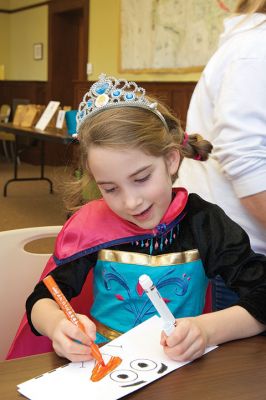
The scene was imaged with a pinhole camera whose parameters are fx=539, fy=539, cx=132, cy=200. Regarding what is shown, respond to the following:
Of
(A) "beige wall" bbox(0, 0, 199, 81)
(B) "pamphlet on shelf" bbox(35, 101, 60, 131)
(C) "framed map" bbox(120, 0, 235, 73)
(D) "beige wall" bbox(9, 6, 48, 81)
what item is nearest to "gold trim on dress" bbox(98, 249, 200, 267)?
(C) "framed map" bbox(120, 0, 235, 73)

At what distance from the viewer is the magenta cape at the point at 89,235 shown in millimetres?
1096

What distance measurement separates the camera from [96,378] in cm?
74

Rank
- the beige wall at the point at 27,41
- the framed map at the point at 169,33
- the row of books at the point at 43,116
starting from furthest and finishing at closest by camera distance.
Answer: the beige wall at the point at 27,41
the row of books at the point at 43,116
the framed map at the point at 169,33

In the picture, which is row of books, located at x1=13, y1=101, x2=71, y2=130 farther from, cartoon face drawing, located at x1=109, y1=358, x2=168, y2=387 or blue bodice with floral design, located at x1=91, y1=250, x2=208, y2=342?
cartoon face drawing, located at x1=109, y1=358, x2=168, y2=387

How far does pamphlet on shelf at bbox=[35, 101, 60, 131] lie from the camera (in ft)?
17.0

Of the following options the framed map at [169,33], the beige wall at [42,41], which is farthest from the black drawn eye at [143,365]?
the beige wall at [42,41]

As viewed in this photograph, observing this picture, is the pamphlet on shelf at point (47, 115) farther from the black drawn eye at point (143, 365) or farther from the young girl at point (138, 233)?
the black drawn eye at point (143, 365)

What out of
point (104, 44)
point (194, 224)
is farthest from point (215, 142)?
point (104, 44)

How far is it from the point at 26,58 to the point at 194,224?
8.39 meters

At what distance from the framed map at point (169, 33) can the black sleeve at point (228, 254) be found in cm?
391

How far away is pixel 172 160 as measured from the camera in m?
1.09

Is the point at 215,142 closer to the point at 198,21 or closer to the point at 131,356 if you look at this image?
the point at 131,356

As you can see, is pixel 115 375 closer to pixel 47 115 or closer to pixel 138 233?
pixel 138 233

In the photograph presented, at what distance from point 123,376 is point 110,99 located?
1.75 ft
